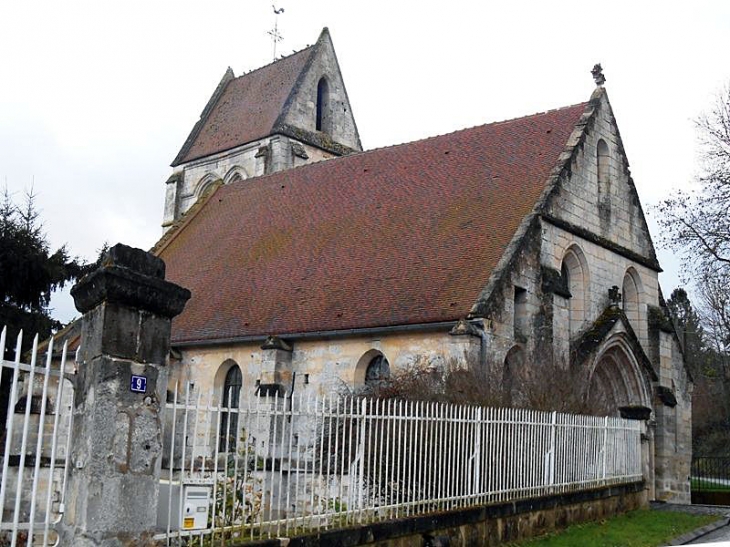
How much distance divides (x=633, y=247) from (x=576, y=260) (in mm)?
3246

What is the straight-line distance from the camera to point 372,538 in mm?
8242

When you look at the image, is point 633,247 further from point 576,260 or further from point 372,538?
point 372,538

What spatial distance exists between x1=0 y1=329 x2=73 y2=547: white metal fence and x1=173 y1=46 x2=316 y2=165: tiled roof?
46.8ft

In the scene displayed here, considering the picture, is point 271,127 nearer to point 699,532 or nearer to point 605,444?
point 605,444

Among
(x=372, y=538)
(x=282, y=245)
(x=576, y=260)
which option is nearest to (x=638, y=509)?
(x=576, y=260)

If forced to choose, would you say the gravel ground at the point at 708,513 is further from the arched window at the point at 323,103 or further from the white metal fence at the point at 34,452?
the arched window at the point at 323,103

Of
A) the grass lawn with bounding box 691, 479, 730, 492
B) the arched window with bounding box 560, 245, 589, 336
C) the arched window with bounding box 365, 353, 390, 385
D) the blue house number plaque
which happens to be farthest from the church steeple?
the blue house number plaque

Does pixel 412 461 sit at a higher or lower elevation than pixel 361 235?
lower

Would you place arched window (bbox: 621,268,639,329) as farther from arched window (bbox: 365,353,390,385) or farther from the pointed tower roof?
the pointed tower roof

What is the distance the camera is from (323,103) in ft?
116

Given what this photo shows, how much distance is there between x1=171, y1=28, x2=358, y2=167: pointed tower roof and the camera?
33594mm

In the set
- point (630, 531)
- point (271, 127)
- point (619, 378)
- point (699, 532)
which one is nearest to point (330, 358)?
point (630, 531)

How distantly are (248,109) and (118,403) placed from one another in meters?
30.9

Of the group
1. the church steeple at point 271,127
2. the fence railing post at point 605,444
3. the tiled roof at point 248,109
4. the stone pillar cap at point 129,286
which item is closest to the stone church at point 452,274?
the fence railing post at point 605,444
